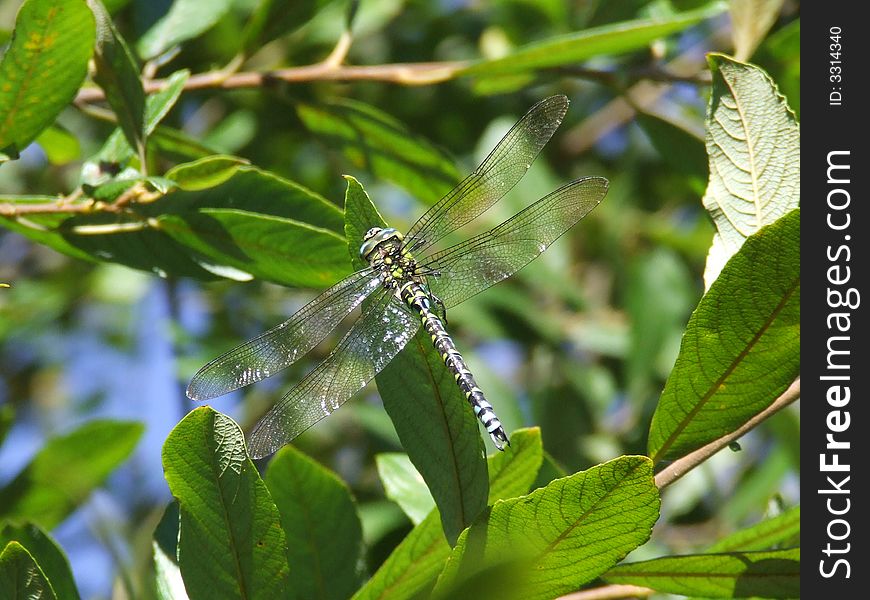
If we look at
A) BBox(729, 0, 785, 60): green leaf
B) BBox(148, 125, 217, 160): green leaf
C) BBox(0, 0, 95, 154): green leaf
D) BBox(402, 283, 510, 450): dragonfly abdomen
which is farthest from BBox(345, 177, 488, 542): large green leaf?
BBox(729, 0, 785, 60): green leaf

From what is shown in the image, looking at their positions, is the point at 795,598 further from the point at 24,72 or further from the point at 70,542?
the point at 70,542

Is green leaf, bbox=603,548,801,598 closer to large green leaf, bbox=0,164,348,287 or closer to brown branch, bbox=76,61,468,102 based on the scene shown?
large green leaf, bbox=0,164,348,287

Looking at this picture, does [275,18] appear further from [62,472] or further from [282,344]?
[62,472]

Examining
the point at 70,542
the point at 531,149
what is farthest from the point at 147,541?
the point at 531,149

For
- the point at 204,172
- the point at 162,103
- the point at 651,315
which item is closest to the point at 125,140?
the point at 162,103

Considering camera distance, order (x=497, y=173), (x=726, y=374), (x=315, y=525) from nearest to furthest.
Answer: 1. (x=726, y=374)
2. (x=315, y=525)
3. (x=497, y=173)
